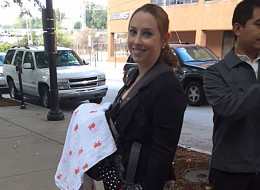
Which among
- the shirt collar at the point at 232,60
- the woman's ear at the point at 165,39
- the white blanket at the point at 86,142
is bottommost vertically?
the white blanket at the point at 86,142

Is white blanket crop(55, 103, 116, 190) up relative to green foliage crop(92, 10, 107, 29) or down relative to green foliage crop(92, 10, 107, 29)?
down

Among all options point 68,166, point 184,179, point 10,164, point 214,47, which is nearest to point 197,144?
point 184,179

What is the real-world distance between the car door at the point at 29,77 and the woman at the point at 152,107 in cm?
822

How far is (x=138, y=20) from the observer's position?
5.82 ft

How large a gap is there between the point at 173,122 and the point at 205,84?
345 mm

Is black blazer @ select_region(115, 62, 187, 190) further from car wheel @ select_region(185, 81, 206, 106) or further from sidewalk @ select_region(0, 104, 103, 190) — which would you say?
car wheel @ select_region(185, 81, 206, 106)

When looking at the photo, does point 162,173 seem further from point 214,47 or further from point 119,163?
point 214,47

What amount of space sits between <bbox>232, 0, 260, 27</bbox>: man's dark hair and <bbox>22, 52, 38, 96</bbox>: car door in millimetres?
8473

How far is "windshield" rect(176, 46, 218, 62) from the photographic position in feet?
31.2

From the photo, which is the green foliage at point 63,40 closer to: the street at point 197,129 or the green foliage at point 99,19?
the street at point 197,129

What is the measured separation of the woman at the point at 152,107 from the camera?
1.64 m

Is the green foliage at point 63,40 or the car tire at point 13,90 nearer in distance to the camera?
the car tire at point 13,90

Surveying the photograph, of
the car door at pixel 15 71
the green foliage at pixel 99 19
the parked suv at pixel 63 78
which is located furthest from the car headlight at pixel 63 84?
the green foliage at pixel 99 19

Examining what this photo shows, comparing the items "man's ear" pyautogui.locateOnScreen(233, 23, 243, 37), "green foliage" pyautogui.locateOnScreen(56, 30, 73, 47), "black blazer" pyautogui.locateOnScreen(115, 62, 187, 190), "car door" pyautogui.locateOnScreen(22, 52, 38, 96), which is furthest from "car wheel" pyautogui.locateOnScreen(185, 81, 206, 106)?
"green foliage" pyautogui.locateOnScreen(56, 30, 73, 47)
